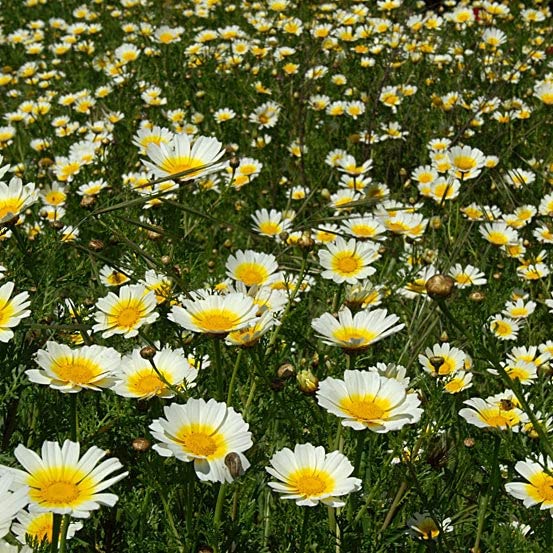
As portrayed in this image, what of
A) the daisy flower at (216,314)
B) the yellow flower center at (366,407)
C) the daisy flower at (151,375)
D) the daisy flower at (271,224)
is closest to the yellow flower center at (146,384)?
the daisy flower at (151,375)

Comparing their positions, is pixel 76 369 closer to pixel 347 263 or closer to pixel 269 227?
pixel 347 263

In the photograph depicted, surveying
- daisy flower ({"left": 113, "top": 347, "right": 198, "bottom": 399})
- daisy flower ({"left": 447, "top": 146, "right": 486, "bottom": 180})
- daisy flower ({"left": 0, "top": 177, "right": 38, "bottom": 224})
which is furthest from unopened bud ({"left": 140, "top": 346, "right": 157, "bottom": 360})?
daisy flower ({"left": 447, "top": 146, "right": 486, "bottom": 180})

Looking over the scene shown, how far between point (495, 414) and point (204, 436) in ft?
2.47

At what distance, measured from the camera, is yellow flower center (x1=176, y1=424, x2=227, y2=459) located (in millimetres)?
1293

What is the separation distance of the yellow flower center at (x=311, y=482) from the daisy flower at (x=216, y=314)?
0.27 m

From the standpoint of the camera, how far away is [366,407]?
55.0 inches

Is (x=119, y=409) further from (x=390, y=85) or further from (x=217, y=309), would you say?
(x=390, y=85)

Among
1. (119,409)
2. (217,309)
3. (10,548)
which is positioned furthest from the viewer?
(119,409)

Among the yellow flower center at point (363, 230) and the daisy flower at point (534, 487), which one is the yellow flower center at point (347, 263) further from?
the daisy flower at point (534, 487)

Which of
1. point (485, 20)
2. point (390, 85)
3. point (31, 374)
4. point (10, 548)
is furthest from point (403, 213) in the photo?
point (485, 20)

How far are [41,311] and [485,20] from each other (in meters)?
4.10

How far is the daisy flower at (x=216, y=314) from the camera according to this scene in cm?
143

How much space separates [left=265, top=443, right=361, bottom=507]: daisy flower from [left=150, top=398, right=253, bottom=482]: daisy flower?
76 mm

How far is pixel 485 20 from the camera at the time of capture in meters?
5.04
